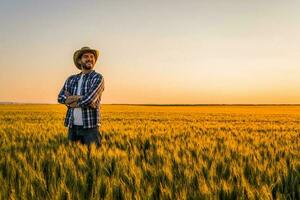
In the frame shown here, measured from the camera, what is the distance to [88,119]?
6.14 m

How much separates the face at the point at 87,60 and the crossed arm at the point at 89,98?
232 millimetres

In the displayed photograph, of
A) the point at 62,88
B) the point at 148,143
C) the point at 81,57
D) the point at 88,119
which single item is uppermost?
the point at 81,57

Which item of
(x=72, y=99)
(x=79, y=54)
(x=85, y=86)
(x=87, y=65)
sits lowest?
(x=72, y=99)

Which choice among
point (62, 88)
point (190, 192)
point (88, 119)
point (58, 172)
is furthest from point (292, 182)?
point (62, 88)

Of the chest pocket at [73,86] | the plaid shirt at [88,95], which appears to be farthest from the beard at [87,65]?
the chest pocket at [73,86]

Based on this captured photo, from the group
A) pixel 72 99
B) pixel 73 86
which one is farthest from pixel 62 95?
pixel 72 99

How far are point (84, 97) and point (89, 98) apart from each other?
77 millimetres

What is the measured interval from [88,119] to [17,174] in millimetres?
2199

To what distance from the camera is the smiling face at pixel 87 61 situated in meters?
5.93

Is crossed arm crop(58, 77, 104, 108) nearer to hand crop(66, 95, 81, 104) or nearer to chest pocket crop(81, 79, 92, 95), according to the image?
hand crop(66, 95, 81, 104)

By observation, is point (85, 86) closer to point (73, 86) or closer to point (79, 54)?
point (73, 86)

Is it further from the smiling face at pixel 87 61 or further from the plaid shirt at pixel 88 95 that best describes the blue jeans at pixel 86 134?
the smiling face at pixel 87 61

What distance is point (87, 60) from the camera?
596 cm

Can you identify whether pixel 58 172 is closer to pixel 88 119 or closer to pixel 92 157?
pixel 92 157
